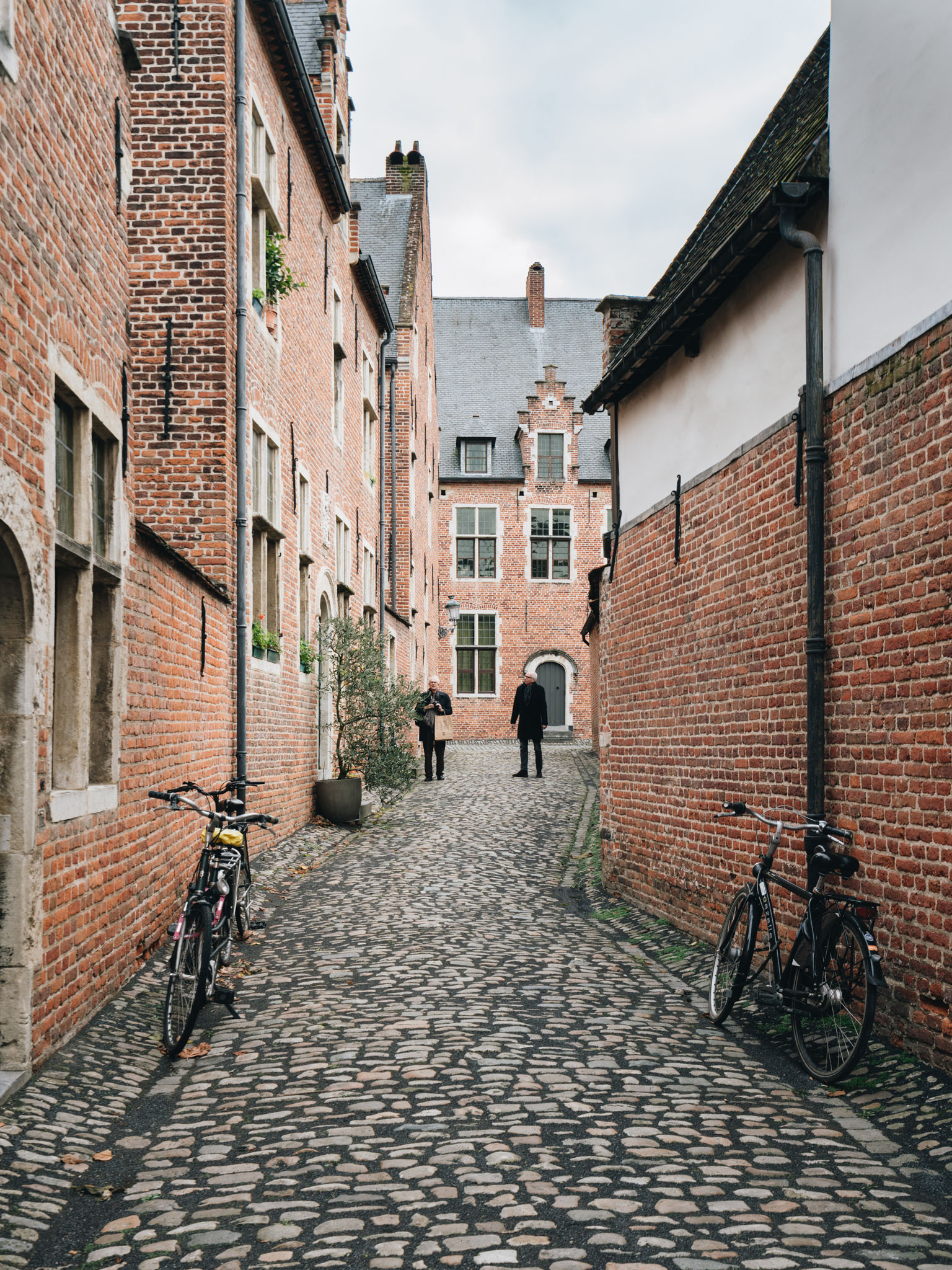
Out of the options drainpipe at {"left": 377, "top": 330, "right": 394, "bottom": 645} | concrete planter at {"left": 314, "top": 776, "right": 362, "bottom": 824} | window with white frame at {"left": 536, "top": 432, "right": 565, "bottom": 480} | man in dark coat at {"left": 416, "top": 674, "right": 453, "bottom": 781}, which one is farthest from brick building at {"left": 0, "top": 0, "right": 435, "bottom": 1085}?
window with white frame at {"left": 536, "top": 432, "right": 565, "bottom": 480}

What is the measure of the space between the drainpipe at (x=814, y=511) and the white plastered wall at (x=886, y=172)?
0.26 feet

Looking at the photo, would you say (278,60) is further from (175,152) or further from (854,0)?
(854,0)

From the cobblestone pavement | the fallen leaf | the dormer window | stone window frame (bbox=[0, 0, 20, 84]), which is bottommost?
the fallen leaf

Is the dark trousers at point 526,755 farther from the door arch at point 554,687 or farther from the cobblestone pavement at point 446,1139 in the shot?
the door arch at point 554,687

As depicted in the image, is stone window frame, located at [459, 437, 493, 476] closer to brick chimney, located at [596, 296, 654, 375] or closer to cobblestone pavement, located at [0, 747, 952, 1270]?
brick chimney, located at [596, 296, 654, 375]

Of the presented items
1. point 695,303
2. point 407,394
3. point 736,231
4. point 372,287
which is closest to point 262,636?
point 695,303

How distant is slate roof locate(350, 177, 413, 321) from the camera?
96.0 feet

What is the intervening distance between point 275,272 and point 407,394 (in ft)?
46.3

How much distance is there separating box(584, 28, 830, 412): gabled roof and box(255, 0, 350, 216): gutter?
15.0 ft

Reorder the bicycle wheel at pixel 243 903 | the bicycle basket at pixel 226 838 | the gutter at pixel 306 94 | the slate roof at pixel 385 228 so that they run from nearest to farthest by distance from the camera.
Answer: the bicycle basket at pixel 226 838, the bicycle wheel at pixel 243 903, the gutter at pixel 306 94, the slate roof at pixel 385 228

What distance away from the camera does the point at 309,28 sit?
18047mm

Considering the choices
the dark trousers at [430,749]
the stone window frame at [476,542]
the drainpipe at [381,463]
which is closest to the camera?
the dark trousers at [430,749]

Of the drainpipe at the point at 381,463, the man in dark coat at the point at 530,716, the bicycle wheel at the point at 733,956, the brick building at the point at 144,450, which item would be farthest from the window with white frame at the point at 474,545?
the bicycle wheel at the point at 733,956

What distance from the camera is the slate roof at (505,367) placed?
134 ft
